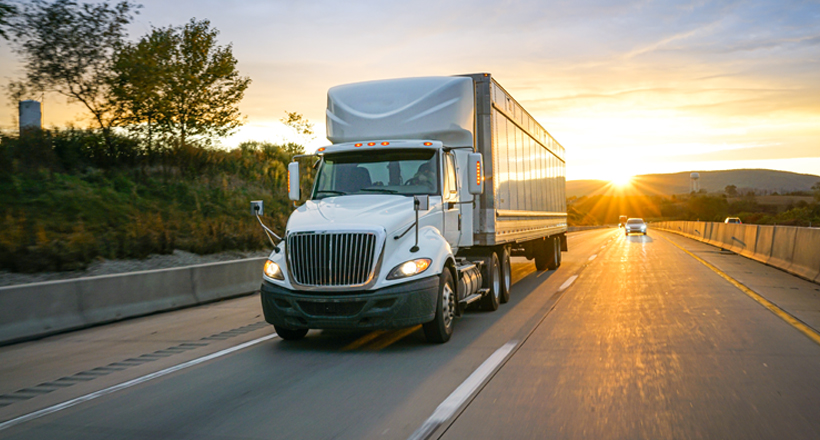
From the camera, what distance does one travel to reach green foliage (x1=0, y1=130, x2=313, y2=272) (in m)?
14.5

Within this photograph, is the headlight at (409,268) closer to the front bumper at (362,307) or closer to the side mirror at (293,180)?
the front bumper at (362,307)

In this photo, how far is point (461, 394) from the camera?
18.9 feet

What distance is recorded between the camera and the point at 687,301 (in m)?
12.1

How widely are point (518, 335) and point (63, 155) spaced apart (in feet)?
64.9

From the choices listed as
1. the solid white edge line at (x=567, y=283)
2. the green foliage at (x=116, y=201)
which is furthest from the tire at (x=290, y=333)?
the green foliage at (x=116, y=201)

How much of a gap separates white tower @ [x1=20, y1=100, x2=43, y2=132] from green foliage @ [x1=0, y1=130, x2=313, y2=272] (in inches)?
19.4

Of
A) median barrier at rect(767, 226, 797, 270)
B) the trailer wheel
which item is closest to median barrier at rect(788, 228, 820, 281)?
median barrier at rect(767, 226, 797, 270)

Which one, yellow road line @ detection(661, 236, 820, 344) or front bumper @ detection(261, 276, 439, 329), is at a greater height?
front bumper @ detection(261, 276, 439, 329)

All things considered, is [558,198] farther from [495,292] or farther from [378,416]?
[378,416]

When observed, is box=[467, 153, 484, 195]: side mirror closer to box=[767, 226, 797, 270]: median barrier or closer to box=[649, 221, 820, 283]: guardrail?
box=[649, 221, 820, 283]: guardrail

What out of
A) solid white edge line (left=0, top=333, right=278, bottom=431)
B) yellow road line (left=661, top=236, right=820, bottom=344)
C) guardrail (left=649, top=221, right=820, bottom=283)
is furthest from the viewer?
guardrail (left=649, top=221, right=820, bottom=283)

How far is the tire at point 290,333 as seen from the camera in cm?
856

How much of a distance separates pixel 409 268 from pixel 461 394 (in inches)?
91.7

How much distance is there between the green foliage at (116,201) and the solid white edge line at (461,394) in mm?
9558
